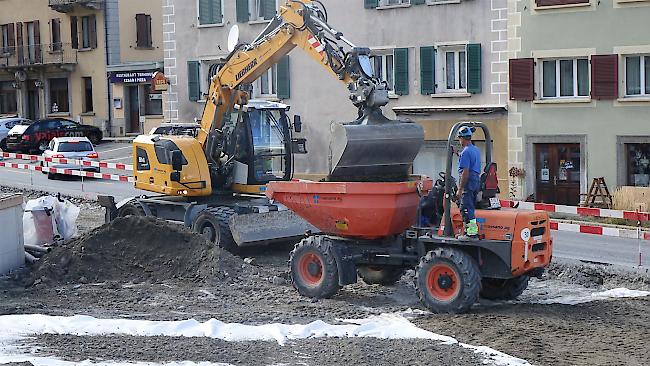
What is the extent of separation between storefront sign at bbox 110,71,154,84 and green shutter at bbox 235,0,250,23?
1234cm

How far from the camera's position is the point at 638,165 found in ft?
92.0

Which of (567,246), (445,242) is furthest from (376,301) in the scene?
(567,246)

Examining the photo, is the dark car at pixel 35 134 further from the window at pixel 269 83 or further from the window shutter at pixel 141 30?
the window at pixel 269 83

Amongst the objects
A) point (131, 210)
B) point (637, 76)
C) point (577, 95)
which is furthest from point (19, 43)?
point (131, 210)

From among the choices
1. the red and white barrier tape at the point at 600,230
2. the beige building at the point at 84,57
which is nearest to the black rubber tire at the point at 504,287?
the red and white barrier tape at the point at 600,230

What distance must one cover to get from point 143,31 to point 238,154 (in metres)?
32.8

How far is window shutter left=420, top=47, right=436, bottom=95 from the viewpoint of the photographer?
102 ft

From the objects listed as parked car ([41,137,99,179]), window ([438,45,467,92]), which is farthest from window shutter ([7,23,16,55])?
window ([438,45,467,92])

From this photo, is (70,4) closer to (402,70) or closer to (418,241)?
(402,70)

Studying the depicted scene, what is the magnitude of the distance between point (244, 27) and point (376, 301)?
74.3ft

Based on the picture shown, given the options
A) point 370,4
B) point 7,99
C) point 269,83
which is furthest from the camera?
point 7,99

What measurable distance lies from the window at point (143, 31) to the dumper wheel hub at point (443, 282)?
3916 centimetres

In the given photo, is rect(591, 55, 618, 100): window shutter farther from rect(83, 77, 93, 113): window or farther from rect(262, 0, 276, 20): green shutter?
rect(83, 77, 93, 113): window

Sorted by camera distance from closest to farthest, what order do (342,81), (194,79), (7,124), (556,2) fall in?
(342,81) < (556,2) < (194,79) < (7,124)
